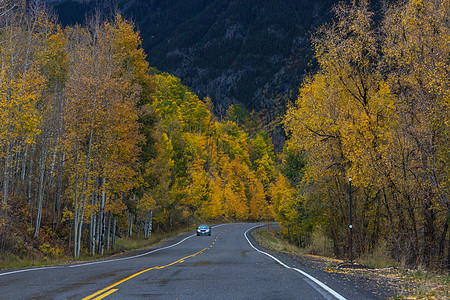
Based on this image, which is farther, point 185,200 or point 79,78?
point 185,200

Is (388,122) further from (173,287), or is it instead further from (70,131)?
(70,131)

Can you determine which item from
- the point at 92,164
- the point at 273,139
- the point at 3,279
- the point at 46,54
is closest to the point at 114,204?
the point at 92,164

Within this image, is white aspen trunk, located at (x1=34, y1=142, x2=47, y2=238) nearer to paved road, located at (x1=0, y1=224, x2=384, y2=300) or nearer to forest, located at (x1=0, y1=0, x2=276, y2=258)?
forest, located at (x1=0, y1=0, x2=276, y2=258)

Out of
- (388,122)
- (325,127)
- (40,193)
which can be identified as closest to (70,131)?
(40,193)

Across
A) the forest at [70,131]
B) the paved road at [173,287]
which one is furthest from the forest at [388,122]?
the forest at [70,131]

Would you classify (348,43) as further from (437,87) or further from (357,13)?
(437,87)

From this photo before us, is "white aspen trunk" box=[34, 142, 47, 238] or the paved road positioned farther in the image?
"white aspen trunk" box=[34, 142, 47, 238]

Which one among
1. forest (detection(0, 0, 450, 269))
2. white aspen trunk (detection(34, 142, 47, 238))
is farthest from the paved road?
white aspen trunk (detection(34, 142, 47, 238))

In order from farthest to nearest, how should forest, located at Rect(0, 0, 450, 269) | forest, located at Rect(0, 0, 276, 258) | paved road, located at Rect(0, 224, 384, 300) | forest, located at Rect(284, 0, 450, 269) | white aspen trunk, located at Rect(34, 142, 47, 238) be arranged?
white aspen trunk, located at Rect(34, 142, 47, 238) → forest, located at Rect(0, 0, 276, 258) → forest, located at Rect(0, 0, 450, 269) → forest, located at Rect(284, 0, 450, 269) → paved road, located at Rect(0, 224, 384, 300)

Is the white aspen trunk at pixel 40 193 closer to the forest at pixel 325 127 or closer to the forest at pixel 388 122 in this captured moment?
the forest at pixel 325 127

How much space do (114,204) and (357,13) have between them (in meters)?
16.5

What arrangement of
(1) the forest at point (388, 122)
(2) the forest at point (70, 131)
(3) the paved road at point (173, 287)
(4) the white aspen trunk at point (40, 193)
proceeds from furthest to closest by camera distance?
(4) the white aspen trunk at point (40, 193) < (2) the forest at point (70, 131) < (1) the forest at point (388, 122) < (3) the paved road at point (173, 287)

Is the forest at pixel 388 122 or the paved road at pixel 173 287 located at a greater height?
the forest at pixel 388 122

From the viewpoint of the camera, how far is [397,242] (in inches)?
620
